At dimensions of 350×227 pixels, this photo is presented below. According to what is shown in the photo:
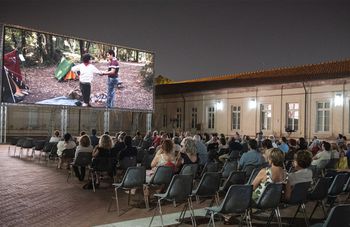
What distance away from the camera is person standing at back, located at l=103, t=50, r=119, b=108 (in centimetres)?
2598

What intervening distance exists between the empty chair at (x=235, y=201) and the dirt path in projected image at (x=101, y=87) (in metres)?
18.6

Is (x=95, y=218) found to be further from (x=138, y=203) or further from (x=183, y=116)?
(x=183, y=116)

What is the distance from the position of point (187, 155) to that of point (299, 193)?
119 inches

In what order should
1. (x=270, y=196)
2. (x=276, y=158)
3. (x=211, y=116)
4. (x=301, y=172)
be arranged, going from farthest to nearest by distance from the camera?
(x=211, y=116)
(x=301, y=172)
(x=276, y=158)
(x=270, y=196)

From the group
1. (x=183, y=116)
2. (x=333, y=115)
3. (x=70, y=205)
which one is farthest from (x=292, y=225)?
(x=183, y=116)

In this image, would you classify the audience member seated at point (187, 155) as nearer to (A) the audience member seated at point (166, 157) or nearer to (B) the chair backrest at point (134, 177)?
(A) the audience member seated at point (166, 157)

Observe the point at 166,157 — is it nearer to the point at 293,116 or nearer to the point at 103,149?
the point at 103,149

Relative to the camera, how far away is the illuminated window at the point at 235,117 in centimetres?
2864

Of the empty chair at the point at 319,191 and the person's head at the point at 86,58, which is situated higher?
the person's head at the point at 86,58

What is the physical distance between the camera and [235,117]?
29078 millimetres

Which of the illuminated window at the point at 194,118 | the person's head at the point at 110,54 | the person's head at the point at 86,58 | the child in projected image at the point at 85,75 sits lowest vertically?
the illuminated window at the point at 194,118

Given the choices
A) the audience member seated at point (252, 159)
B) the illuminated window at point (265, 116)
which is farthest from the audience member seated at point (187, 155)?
the illuminated window at point (265, 116)

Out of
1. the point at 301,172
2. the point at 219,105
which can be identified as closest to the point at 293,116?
the point at 219,105

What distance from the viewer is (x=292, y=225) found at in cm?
696
